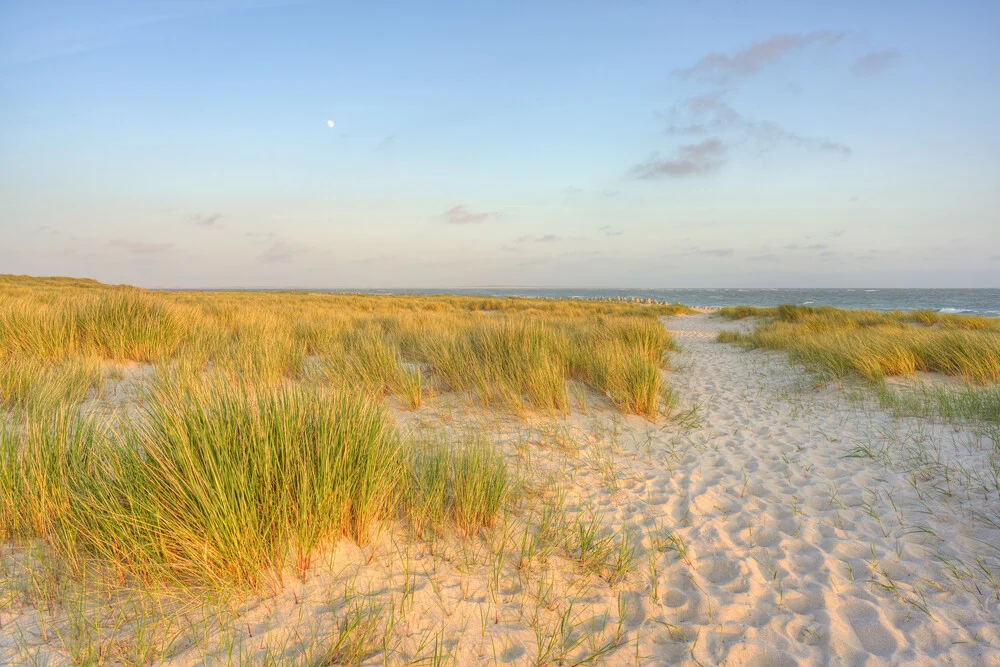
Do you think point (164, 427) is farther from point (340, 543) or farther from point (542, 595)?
point (542, 595)

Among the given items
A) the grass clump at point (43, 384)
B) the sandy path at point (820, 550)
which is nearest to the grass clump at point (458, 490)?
the sandy path at point (820, 550)

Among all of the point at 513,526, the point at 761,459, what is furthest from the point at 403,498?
the point at 761,459

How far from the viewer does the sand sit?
1803 millimetres

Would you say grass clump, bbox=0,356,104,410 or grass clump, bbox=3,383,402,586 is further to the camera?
grass clump, bbox=0,356,104,410

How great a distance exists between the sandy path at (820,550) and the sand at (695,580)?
0.01 m

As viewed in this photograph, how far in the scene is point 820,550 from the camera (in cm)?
263

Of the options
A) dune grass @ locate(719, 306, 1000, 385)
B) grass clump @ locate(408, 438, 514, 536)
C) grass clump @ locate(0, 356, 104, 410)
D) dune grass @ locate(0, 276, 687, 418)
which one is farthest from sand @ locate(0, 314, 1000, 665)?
dune grass @ locate(719, 306, 1000, 385)

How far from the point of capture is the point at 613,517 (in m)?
3.00

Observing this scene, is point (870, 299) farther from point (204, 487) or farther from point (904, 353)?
point (204, 487)

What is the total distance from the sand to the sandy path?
0.4 inches

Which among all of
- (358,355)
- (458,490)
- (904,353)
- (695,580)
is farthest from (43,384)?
(904,353)

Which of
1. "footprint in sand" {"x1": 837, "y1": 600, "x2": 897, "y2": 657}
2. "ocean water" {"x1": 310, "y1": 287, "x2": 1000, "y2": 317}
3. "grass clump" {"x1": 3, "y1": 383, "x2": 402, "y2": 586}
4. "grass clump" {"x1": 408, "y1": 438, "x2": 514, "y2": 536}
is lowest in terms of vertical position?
"footprint in sand" {"x1": 837, "y1": 600, "x2": 897, "y2": 657}

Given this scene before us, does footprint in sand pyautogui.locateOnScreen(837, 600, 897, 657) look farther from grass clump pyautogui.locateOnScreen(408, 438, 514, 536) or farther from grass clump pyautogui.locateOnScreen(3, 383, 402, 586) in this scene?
grass clump pyautogui.locateOnScreen(3, 383, 402, 586)

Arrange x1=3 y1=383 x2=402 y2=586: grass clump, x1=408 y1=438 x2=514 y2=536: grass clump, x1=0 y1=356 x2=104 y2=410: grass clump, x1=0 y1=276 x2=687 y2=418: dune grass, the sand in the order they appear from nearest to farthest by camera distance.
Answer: the sand
x1=3 y1=383 x2=402 y2=586: grass clump
x1=408 y1=438 x2=514 y2=536: grass clump
x1=0 y1=356 x2=104 y2=410: grass clump
x1=0 y1=276 x2=687 y2=418: dune grass
